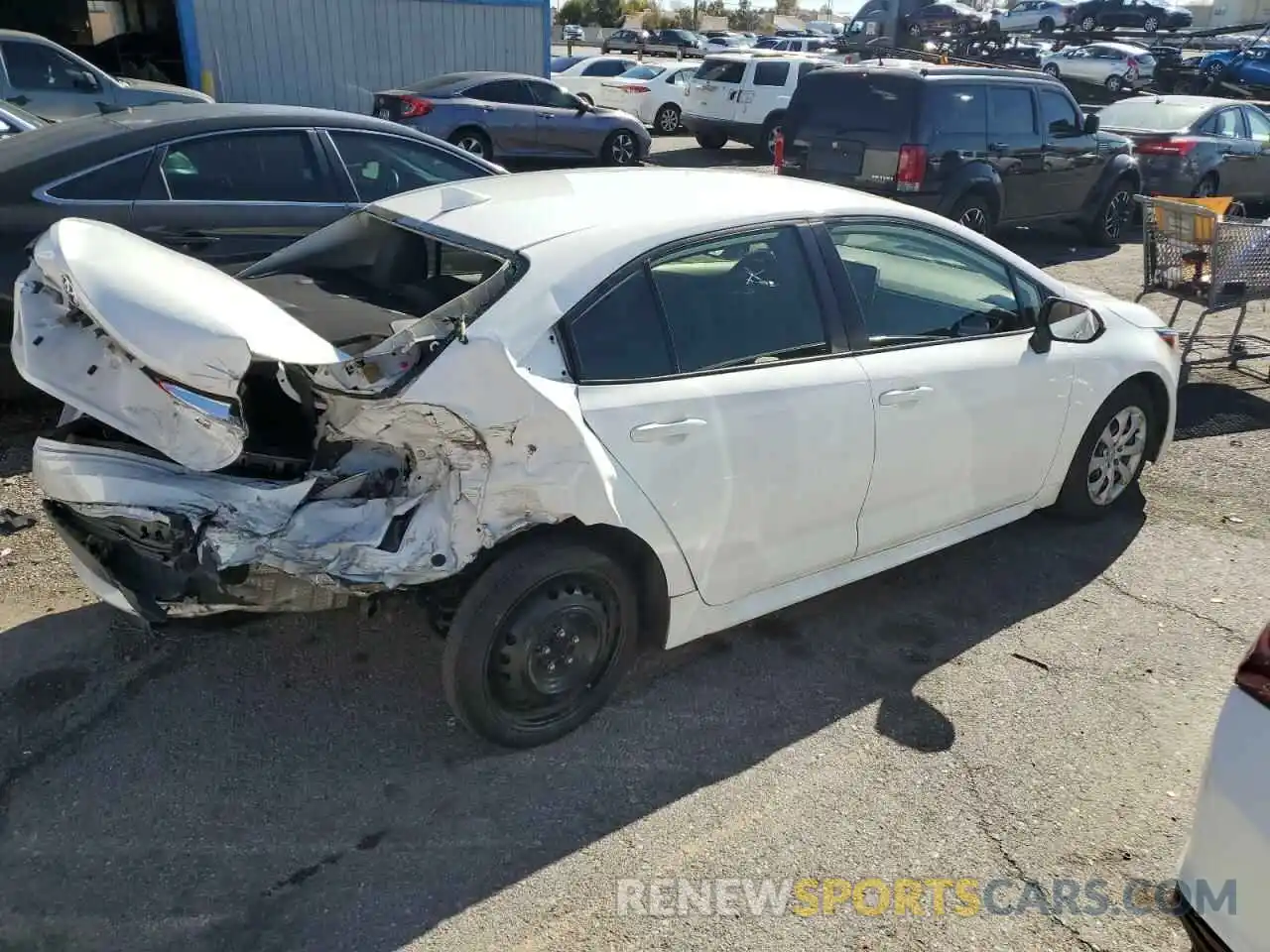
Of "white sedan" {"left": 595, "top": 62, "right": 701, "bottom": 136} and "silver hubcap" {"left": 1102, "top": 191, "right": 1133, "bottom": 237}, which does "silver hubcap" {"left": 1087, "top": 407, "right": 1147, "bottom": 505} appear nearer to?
"silver hubcap" {"left": 1102, "top": 191, "right": 1133, "bottom": 237}

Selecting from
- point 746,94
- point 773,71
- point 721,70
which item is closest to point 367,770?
point 746,94

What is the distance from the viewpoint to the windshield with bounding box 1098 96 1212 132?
1280 centimetres

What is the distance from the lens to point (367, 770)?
314 centimetres

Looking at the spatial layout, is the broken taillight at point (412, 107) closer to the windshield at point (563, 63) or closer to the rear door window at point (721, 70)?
the rear door window at point (721, 70)

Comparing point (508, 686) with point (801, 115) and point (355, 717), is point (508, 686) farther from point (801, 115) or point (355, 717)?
point (801, 115)

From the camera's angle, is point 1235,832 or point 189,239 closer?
point 1235,832

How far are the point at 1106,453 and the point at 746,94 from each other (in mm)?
14803

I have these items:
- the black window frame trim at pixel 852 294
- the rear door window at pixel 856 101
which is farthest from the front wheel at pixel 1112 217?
the black window frame trim at pixel 852 294

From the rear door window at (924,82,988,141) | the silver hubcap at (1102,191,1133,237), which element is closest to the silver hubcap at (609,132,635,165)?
the rear door window at (924,82,988,141)

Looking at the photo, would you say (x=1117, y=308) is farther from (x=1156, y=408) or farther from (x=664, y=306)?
(x=664, y=306)

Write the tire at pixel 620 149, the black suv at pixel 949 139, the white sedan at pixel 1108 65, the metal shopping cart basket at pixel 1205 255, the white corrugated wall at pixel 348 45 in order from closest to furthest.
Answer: the metal shopping cart basket at pixel 1205 255, the black suv at pixel 949 139, the white corrugated wall at pixel 348 45, the tire at pixel 620 149, the white sedan at pixel 1108 65

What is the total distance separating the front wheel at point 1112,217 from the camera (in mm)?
11711

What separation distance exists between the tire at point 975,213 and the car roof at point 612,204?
6.30 metres

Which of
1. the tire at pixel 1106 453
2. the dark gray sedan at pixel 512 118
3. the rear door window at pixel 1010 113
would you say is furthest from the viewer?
the dark gray sedan at pixel 512 118
